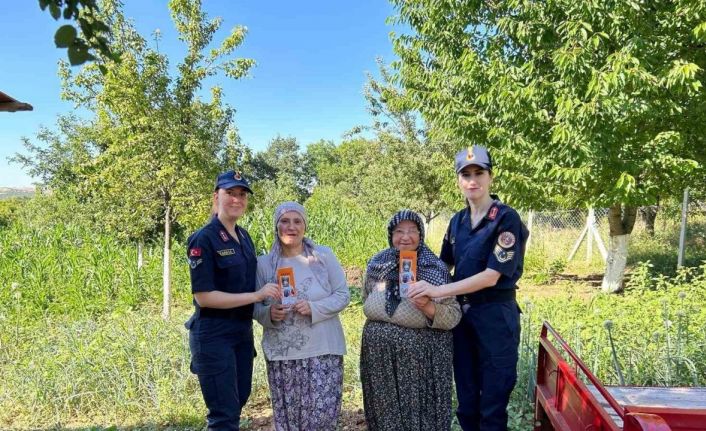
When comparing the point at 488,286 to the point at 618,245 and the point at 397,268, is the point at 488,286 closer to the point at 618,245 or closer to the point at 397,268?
the point at 397,268

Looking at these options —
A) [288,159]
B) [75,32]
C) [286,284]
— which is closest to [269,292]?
[286,284]

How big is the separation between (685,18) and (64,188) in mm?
15752

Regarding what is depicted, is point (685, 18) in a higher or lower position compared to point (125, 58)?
higher

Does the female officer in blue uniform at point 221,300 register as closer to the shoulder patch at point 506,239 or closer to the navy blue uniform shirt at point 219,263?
the navy blue uniform shirt at point 219,263

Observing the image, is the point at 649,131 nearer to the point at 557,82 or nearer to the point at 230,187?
the point at 557,82

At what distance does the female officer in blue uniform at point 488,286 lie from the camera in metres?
2.42

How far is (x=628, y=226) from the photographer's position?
27.5 ft

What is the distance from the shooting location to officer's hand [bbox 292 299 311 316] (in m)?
2.56

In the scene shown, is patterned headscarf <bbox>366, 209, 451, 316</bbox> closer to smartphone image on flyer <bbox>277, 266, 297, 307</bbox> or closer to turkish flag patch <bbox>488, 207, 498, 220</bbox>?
turkish flag patch <bbox>488, 207, 498, 220</bbox>

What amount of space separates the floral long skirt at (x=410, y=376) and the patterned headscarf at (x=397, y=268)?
0.17 meters

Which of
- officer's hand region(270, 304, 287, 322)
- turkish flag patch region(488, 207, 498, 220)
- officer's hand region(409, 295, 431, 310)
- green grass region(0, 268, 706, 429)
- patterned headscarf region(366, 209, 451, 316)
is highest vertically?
turkish flag patch region(488, 207, 498, 220)

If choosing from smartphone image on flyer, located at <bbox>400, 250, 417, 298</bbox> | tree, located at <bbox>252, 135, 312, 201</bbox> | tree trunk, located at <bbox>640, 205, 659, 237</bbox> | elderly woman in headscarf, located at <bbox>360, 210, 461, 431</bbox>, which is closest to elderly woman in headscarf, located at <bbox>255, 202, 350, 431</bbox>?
elderly woman in headscarf, located at <bbox>360, 210, 461, 431</bbox>

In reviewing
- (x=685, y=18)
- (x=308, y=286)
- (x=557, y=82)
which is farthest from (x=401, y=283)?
(x=685, y=18)

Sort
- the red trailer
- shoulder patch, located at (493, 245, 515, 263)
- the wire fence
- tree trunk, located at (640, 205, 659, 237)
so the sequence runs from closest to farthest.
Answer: the red trailer → shoulder patch, located at (493, 245, 515, 263) → the wire fence → tree trunk, located at (640, 205, 659, 237)
